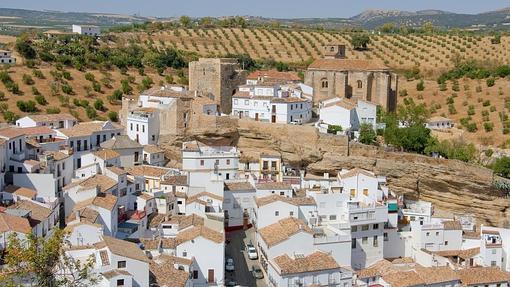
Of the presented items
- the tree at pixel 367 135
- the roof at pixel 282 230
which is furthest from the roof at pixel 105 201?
the tree at pixel 367 135

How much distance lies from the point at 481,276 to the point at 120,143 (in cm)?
1849

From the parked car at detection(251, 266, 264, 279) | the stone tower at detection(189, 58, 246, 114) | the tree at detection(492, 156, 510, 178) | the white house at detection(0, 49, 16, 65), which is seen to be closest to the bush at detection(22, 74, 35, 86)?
the white house at detection(0, 49, 16, 65)

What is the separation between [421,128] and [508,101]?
74.3ft

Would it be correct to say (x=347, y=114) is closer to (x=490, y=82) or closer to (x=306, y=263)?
(x=306, y=263)

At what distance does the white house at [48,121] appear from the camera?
111 ft

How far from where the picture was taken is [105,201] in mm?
25625

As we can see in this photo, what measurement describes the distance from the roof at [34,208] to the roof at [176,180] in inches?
256

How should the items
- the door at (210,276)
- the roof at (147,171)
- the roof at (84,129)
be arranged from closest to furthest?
the door at (210,276) → the roof at (147,171) → the roof at (84,129)

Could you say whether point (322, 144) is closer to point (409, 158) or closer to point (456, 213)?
point (409, 158)

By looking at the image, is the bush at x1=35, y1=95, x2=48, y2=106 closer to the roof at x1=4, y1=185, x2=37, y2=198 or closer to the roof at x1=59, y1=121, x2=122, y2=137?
the roof at x1=59, y1=121, x2=122, y2=137

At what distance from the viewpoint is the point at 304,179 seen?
3169 centimetres

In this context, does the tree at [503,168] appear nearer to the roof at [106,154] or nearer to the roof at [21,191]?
the roof at [106,154]

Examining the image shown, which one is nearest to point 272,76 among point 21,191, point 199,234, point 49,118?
point 49,118

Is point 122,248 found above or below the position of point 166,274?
above
